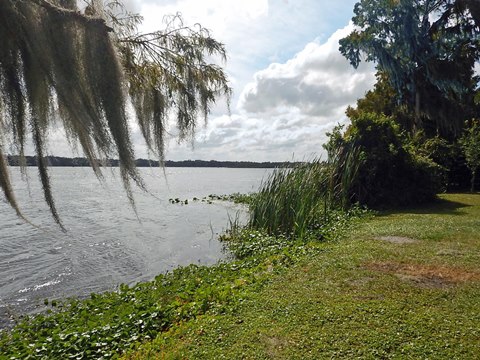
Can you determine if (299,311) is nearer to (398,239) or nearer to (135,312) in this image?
(135,312)

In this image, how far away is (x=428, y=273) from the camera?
19.3 ft

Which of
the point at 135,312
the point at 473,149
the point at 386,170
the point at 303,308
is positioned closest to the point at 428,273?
the point at 303,308

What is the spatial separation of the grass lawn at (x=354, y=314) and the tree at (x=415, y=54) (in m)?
13.5

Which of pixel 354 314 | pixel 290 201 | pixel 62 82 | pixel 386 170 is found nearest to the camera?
pixel 62 82

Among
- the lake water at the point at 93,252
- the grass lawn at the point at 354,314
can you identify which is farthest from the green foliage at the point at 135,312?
the lake water at the point at 93,252

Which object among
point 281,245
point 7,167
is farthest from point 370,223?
point 7,167

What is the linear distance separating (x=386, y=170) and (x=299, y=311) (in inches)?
472

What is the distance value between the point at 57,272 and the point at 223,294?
21.8 ft

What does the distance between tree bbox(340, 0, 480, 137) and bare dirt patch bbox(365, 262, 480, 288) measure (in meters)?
13.4

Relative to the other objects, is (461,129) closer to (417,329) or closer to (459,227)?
(459,227)

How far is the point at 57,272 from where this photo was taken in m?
10.3

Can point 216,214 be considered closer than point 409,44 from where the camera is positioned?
No

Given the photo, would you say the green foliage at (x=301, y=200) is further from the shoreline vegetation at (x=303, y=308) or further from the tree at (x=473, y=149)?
the tree at (x=473, y=149)

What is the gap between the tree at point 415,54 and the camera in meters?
18.7
